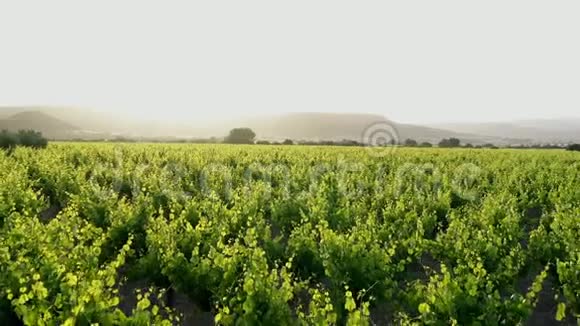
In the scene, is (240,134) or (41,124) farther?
(41,124)

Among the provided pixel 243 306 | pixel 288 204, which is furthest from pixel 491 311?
pixel 288 204

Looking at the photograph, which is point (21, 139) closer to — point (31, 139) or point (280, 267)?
point (31, 139)

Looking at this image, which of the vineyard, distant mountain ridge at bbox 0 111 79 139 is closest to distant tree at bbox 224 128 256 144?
distant mountain ridge at bbox 0 111 79 139

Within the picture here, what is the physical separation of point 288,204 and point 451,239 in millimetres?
4127

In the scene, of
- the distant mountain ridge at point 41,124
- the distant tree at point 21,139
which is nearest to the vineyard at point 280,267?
the distant tree at point 21,139

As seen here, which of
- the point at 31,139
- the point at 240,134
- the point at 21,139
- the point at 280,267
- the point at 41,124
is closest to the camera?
the point at 280,267

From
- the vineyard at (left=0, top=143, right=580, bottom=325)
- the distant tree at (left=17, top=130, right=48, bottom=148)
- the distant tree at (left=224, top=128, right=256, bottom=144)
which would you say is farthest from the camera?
the distant tree at (left=224, top=128, right=256, bottom=144)

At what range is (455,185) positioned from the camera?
15680 mm

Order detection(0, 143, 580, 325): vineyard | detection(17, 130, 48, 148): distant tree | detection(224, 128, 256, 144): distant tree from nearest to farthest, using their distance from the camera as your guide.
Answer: detection(0, 143, 580, 325): vineyard, detection(17, 130, 48, 148): distant tree, detection(224, 128, 256, 144): distant tree

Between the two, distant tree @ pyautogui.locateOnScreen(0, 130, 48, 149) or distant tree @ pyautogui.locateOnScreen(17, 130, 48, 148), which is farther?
distant tree @ pyautogui.locateOnScreen(17, 130, 48, 148)

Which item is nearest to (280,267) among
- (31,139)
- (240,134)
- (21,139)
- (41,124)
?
(21,139)

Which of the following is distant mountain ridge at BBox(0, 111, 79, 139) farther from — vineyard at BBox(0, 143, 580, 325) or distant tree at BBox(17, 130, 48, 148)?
vineyard at BBox(0, 143, 580, 325)

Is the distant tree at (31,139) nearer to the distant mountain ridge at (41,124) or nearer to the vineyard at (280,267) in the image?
the vineyard at (280,267)

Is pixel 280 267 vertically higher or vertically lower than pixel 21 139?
lower
